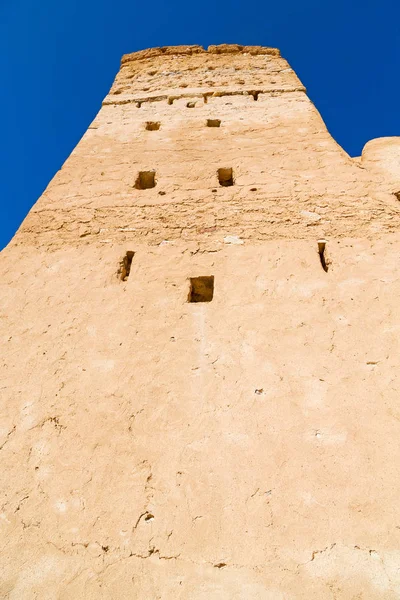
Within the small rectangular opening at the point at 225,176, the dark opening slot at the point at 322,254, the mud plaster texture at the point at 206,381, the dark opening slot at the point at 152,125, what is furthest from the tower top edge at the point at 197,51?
the dark opening slot at the point at 322,254

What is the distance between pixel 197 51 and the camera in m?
8.27

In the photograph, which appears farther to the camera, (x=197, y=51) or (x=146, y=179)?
(x=197, y=51)

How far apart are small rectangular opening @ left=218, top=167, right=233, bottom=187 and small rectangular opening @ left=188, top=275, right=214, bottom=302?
5.67 ft

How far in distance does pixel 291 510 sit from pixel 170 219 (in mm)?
2940

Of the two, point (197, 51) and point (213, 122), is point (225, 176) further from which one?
point (197, 51)

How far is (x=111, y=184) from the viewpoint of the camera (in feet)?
16.4

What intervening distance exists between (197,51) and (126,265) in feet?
20.1

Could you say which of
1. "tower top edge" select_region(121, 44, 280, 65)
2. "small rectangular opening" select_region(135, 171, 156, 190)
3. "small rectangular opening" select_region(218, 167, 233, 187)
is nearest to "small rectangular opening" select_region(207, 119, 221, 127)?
"small rectangular opening" select_region(218, 167, 233, 187)

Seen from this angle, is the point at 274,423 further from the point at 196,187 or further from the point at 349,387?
the point at 196,187

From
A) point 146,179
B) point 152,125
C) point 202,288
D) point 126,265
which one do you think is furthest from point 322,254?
point 152,125

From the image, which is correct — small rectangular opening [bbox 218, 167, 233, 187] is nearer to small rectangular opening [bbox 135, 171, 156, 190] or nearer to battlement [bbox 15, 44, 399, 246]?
battlement [bbox 15, 44, 399, 246]

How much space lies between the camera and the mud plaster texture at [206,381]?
2.29m

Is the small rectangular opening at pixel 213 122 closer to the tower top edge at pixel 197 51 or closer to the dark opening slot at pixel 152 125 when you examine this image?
the dark opening slot at pixel 152 125

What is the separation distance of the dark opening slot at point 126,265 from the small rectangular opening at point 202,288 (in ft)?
2.04
